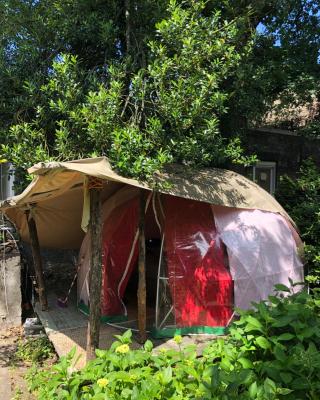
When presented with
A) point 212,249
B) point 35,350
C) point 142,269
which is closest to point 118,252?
point 142,269

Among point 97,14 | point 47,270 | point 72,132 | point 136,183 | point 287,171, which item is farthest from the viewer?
point 287,171

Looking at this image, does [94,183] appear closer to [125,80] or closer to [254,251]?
[125,80]

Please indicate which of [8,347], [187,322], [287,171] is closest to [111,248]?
[187,322]

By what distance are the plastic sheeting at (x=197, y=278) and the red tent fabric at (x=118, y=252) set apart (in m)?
0.99

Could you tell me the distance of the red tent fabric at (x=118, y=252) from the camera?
6.82 metres

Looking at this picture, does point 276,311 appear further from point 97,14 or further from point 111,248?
point 97,14

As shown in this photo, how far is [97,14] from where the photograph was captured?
6465 mm

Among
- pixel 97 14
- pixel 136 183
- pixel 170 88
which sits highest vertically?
pixel 97 14

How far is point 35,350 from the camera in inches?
250

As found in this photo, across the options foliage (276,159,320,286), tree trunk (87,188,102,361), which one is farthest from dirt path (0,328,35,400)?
foliage (276,159,320,286)

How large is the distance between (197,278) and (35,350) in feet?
8.50

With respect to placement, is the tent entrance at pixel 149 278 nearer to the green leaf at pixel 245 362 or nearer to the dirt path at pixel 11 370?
the dirt path at pixel 11 370

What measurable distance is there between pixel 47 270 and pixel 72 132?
14.3ft


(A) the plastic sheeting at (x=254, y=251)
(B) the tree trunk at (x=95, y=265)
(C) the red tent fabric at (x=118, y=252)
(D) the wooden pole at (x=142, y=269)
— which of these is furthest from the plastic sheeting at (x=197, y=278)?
(B) the tree trunk at (x=95, y=265)
